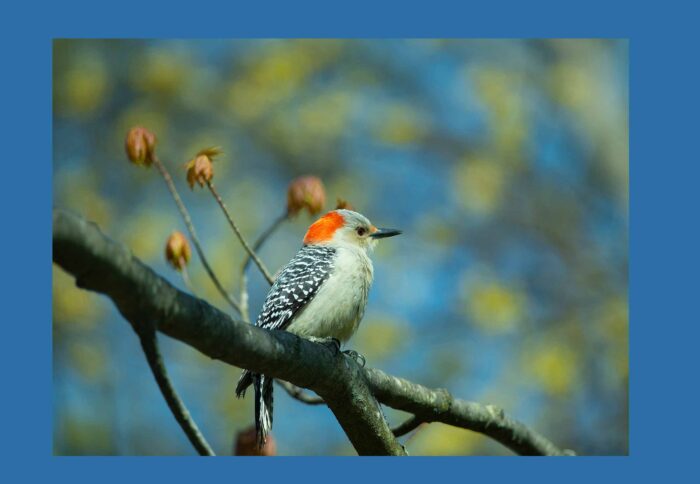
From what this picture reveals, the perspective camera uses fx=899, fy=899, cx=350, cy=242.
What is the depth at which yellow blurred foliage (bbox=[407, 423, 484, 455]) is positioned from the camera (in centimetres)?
703

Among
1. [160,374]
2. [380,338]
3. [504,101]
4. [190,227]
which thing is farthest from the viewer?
[380,338]

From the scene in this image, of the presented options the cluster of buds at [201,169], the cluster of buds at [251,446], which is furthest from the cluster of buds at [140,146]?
the cluster of buds at [251,446]

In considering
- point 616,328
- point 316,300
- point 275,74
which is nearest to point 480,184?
point 616,328

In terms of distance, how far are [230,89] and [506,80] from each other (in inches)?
90.6

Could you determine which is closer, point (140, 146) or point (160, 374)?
point (160, 374)

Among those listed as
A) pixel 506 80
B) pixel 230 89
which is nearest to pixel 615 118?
pixel 506 80

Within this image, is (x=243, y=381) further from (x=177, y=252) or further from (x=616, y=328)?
(x=616, y=328)

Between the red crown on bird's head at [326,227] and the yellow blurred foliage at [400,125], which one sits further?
the yellow blurred foliage at [400,125]

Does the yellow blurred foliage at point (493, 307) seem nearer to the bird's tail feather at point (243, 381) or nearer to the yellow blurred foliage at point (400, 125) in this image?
the yellow blurred foliage at point (400, 125)

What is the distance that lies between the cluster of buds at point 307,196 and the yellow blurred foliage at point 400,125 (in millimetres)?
3445

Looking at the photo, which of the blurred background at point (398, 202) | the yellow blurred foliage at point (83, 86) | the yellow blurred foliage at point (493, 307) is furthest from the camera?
the yellow blurred foliage at point (493, 307)

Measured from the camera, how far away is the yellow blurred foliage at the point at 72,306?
5066 mm

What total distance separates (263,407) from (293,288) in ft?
1.96

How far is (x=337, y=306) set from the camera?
4.48 m
